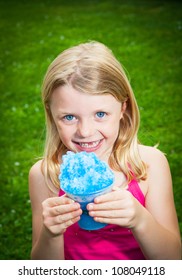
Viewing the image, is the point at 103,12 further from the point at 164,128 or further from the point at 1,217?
the point at 1,217

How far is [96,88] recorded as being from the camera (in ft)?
7.40

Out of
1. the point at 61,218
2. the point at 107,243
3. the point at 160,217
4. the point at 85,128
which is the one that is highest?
the point at 85,128

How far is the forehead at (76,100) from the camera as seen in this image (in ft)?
7.27

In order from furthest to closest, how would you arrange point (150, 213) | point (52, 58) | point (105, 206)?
1. point (52, 58)
2. point (150, 213)
3. point (105, 206)

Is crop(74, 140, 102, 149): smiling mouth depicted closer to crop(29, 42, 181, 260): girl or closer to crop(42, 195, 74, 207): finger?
crop(29, 42, 181, 260): girl

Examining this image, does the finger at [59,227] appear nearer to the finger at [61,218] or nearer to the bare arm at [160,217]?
the finger at [61,218]

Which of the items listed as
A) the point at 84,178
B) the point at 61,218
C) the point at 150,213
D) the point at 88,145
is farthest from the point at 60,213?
the point at 150,213

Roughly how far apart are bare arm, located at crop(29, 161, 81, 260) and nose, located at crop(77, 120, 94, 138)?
0.96ft

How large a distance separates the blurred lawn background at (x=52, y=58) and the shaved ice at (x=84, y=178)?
166 centimetres

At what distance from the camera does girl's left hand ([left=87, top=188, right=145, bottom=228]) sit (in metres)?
1.93

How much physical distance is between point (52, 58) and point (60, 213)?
17.6 feet

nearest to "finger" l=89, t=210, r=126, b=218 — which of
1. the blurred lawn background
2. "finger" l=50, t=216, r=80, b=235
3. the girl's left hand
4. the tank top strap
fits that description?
the girl's left hand

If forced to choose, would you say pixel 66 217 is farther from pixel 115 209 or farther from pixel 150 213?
pixel 150 213

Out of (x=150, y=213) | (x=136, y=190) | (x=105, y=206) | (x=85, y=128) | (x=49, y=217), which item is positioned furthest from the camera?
(x=136, y=190)
